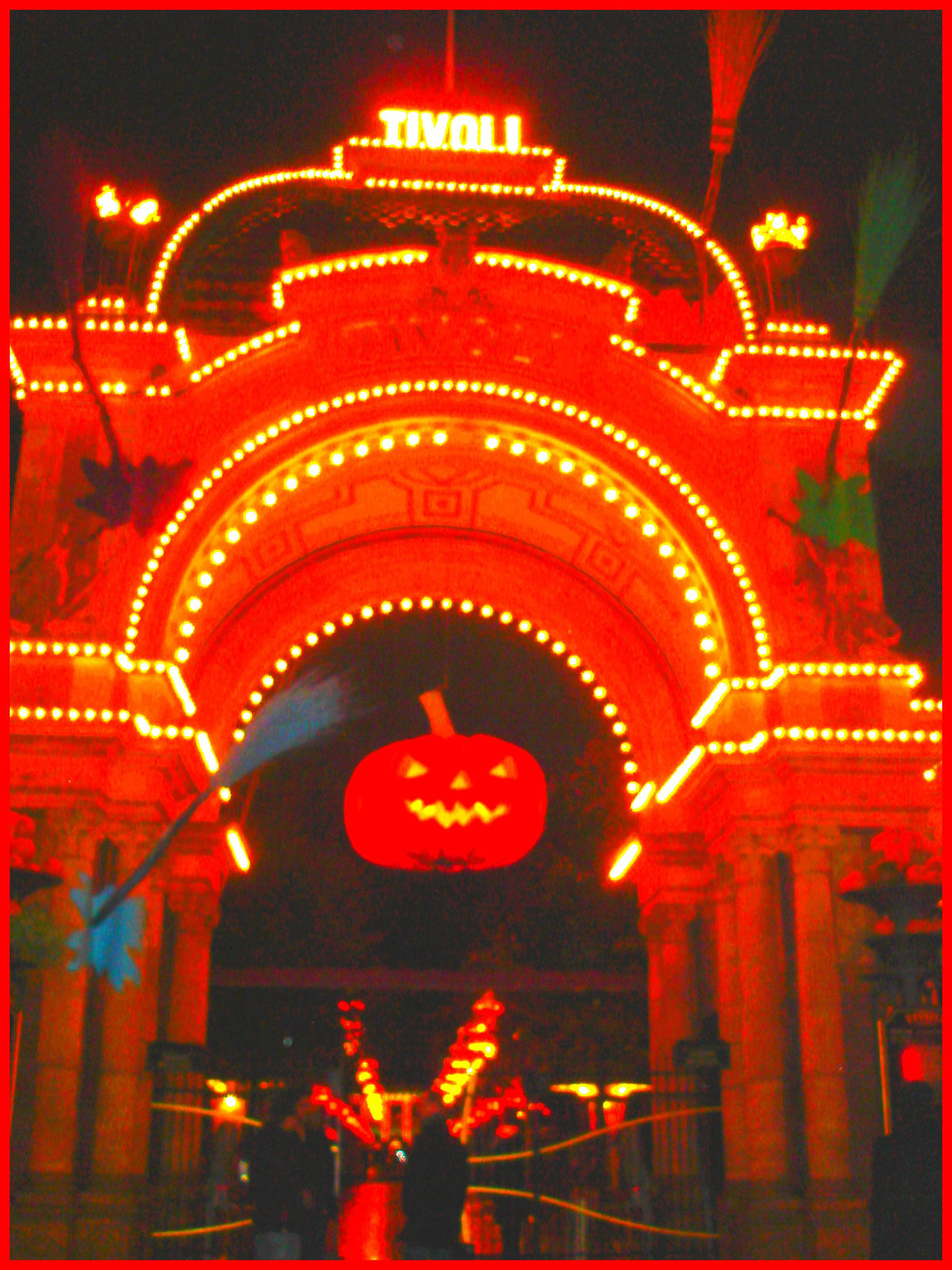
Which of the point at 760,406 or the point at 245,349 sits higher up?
the point at 245,349

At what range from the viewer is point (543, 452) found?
15258 millimetres

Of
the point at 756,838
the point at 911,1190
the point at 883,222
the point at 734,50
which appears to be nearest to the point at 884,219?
the point at 883,222

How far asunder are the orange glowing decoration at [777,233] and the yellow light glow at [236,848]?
9.76 meters

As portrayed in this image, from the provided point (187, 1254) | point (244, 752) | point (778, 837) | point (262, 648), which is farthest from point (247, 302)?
point (187, 1254)

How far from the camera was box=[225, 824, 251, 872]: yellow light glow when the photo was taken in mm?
17172

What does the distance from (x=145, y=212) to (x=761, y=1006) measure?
11285 millimetres

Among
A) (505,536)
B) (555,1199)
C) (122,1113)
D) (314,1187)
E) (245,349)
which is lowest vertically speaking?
(555,1199)

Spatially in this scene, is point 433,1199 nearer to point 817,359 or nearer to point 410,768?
point 410,768

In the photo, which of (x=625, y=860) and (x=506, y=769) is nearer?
(x=506, y=769)

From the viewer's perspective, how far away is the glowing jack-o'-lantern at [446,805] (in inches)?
522

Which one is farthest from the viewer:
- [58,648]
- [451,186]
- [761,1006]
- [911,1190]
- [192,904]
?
[192,904]

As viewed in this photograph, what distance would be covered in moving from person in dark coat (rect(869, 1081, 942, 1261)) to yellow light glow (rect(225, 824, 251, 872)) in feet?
37.0

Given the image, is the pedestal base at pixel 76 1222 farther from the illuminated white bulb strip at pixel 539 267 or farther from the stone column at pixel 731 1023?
the illuminated white bulb strip at pixel 539 267

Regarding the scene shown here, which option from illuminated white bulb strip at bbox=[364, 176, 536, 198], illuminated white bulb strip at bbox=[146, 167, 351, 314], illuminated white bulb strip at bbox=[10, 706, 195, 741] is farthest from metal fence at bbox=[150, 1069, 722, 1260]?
illuminated white bulb strip at bbox=[364, 176, 536, 198]
